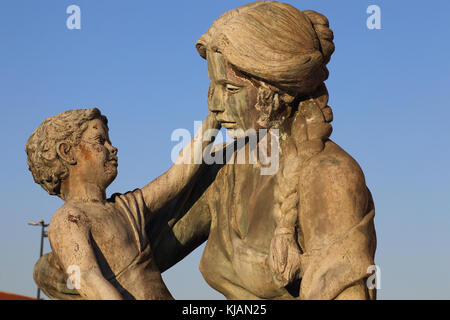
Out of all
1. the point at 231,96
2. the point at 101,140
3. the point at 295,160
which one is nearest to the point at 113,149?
the point at 101,140

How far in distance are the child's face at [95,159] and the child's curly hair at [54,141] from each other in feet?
0.17

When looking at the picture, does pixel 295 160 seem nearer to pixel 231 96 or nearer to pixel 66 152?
pixel 231 96

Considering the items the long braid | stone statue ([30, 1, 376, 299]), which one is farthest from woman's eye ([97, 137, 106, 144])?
the long braid

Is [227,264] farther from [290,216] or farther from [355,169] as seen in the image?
[355,169]

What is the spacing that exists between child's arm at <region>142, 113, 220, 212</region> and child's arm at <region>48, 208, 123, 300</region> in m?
0.74

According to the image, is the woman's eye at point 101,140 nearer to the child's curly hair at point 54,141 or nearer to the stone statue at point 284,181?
the child's curly hair at point 54,141

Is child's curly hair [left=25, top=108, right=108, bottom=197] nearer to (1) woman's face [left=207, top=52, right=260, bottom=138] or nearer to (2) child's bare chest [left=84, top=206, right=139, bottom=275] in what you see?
(2) child's bare chest [left=84, top=206, right=139, bottom=275]

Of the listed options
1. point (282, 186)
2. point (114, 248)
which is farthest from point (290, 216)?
point (114, 248)

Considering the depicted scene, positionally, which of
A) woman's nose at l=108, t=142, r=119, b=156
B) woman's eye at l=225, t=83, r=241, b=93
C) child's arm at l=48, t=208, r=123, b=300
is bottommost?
child's arm at l=48, t=208, r=123, b=300

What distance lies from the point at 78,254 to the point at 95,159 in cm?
78

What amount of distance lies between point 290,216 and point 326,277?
54 centimetres

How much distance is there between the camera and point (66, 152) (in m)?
6.45

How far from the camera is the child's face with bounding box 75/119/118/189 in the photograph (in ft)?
21.2
